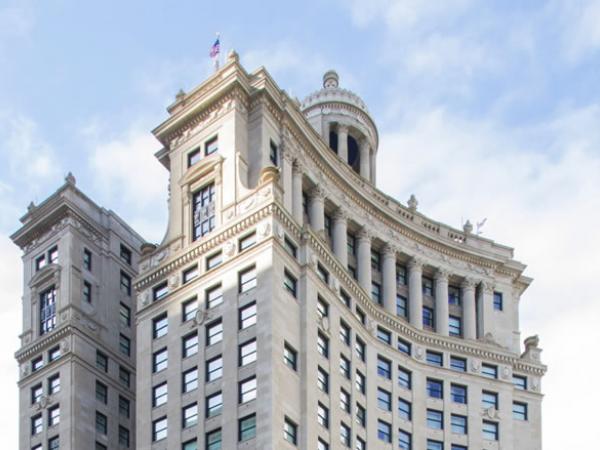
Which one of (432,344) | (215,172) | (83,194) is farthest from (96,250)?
(432,344)

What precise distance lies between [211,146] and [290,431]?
2798 cm

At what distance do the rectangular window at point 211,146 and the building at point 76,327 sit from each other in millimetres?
20987

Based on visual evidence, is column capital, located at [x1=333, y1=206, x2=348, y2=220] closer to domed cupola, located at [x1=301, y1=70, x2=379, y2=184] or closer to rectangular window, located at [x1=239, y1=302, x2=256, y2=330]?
domed cupola, located at [x1=301, y1=70, x2=379, y2=184]

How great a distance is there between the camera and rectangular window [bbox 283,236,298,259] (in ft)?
357

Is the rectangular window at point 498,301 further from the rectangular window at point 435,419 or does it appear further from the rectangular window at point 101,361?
the rectangular window at point 101,361

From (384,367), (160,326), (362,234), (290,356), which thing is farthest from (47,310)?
(290,356)

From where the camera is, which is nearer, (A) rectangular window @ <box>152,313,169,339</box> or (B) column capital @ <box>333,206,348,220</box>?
(A) rectangular window @ <box>152,313,169,339</box>

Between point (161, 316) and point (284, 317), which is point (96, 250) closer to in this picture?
point (161, 316)

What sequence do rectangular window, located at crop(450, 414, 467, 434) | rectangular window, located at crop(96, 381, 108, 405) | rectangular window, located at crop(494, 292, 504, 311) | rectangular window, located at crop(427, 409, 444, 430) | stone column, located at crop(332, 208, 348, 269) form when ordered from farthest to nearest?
rectangular window, located at crop(494, 292, 504, 311), rectangular window, located at crop(96, 381, 108, 405), rectangular window, located at crop(450, 414, 467, 434), stone column, located at crop(332, 208, 348, 269), rectangular window, located at crop(427, 409, 444, 430)

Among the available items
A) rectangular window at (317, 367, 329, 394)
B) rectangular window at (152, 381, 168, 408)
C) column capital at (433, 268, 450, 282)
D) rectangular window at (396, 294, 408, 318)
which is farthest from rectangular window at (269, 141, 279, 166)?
column capital at (433, 268, 450, 282)

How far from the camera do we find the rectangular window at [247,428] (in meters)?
100

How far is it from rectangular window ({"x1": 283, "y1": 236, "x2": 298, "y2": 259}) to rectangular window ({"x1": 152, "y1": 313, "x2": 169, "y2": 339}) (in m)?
11.5

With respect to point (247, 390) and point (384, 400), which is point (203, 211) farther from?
A: point (384, 400)

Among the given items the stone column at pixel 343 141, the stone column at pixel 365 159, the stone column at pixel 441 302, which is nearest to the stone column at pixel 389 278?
the stone column at pixel 441 302
